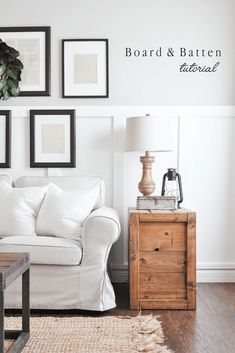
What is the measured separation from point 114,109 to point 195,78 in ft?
2.33

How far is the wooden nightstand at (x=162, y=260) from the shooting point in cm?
306

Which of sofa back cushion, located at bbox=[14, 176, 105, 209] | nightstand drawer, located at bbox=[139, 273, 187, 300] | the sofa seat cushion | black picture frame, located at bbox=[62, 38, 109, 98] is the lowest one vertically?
nightstand drawer, located at bbox=[139, 273, 187, 300]

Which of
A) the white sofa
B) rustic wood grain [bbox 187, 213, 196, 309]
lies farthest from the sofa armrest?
rustic wood grain [bbox 187, 213, 196, 309]

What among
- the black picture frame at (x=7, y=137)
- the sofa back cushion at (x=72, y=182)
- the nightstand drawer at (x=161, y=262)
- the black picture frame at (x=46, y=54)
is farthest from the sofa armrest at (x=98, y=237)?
the black picture frame at (x=46, y=54)

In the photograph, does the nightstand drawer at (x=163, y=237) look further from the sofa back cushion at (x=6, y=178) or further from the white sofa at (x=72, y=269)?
the sofa back cushion at (x=6, y=178)

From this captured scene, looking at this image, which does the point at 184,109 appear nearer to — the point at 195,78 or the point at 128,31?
the point at 195,78

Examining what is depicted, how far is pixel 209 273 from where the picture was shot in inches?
151

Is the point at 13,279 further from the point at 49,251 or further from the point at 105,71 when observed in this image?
the point at 105,71

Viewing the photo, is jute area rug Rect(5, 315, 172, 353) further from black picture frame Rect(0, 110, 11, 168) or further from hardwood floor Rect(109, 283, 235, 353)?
black picture frame Rect(0, 110, 11, 168)

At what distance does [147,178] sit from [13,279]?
5.57 ft

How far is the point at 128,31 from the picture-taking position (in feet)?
12.6

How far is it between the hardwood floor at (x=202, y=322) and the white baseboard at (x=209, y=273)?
242mm

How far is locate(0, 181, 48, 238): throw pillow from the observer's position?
10.6ft

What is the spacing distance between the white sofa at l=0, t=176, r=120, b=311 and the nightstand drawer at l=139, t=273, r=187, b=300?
245 mm
